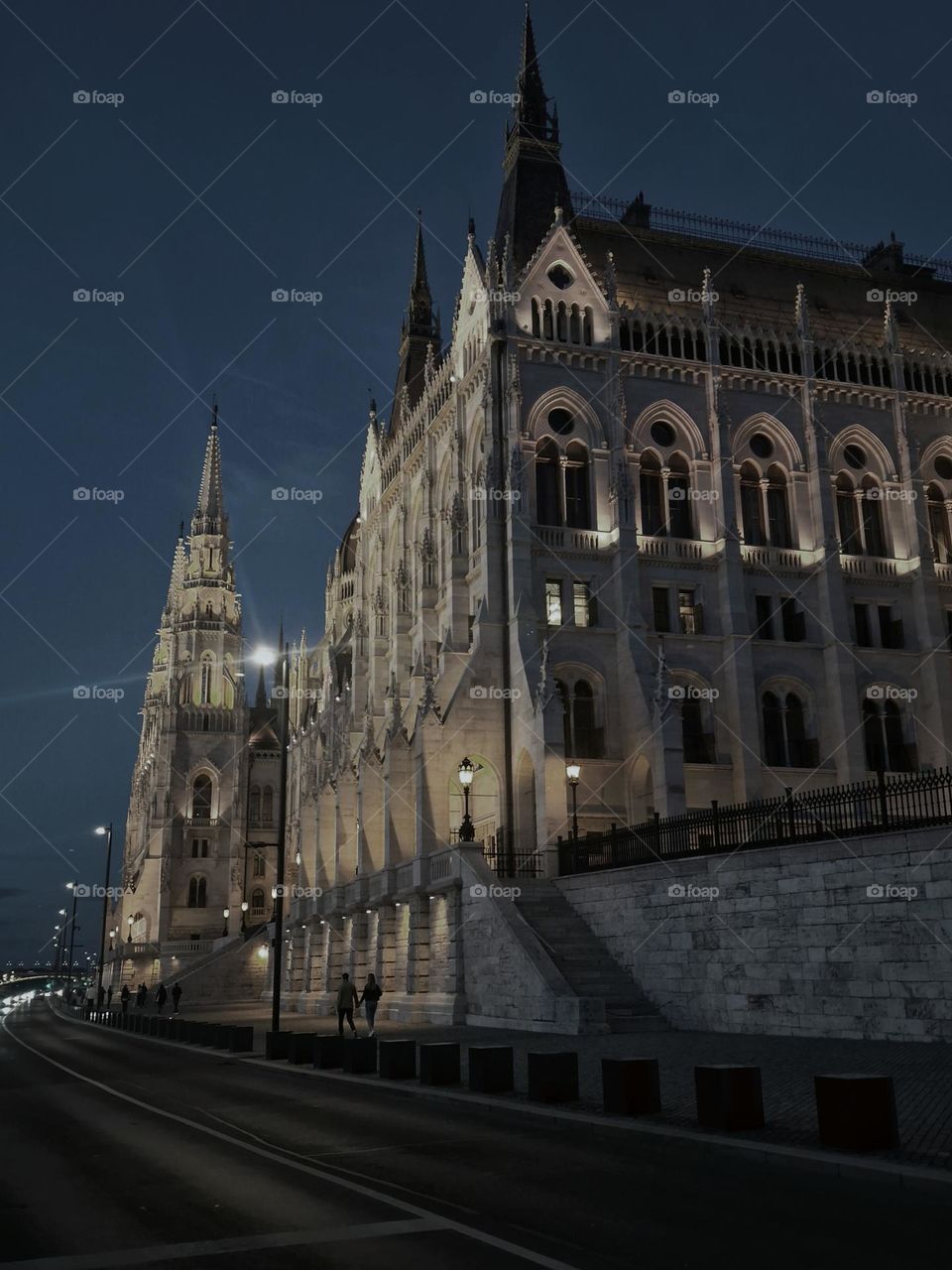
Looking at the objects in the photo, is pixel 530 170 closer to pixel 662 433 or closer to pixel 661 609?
pixel 662 433

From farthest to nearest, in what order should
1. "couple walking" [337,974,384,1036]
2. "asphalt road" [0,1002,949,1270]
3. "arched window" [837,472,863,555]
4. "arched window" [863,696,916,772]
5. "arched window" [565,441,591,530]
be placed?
1. "arched window" [837,472,863,555]
2. "arched window" [565,441,591,530]
3. "arched window" [863,696,916,772]
4. "couple walking" [337,974,384,1036]
5. "asphalt road" [0,1002,949,1270]

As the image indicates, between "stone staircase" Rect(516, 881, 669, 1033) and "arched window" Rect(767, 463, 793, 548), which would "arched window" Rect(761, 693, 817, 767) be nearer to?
"arched window" Rect(767, 463, 793, 548)

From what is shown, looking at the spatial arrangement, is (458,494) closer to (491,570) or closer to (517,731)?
(491,570)

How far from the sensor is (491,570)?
40969 mm

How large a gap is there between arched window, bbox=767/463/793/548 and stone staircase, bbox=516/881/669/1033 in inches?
818

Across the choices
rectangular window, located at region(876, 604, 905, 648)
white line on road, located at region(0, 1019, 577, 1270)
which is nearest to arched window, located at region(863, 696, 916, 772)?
rectangular window, located at region(876, 604, 905, 648)

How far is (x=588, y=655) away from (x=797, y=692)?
28.1 ft

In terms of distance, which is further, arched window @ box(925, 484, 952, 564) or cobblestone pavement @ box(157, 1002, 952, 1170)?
arched window @ box(925, 484, 952, 564)

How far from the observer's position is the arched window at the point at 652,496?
143 feet

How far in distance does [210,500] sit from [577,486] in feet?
206

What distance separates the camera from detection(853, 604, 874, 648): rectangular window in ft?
146

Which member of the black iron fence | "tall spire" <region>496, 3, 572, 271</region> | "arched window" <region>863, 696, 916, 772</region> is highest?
"tall spire" <region>496, 3, 572, 271</region>

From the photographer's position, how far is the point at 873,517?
4659 centimetres

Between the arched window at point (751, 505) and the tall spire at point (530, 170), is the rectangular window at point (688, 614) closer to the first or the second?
the arched window at point (751, 505)
